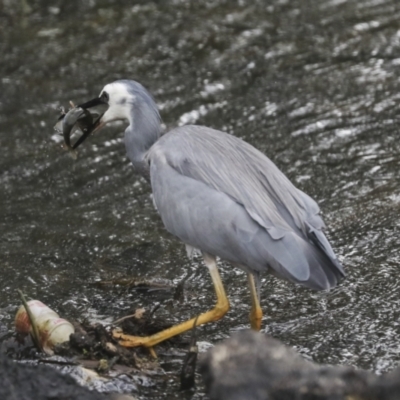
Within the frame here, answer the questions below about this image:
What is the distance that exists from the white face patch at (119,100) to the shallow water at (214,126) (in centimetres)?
111

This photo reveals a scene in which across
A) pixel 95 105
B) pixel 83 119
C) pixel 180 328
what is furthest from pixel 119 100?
pixel 180 328

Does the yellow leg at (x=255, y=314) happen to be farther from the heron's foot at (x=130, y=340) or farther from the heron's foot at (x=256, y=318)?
the heron's foot at (x=130, y=340)

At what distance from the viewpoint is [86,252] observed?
6.79 meters

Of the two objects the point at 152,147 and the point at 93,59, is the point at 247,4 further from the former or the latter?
the point at 152,147

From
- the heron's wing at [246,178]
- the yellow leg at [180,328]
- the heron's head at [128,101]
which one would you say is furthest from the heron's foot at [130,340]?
the heron's head at [128,101]

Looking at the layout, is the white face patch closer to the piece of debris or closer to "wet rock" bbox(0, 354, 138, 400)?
the piece of debris

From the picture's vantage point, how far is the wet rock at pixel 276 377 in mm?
3639

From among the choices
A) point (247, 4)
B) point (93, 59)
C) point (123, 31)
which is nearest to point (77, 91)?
point (93, 59)

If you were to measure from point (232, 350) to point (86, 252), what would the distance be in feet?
9.76

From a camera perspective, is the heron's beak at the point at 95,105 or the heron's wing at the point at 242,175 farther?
the heron's beak at the point at 95,105

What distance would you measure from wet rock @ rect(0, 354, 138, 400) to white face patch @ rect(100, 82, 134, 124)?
7.31 ft

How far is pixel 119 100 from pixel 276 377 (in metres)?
2.73

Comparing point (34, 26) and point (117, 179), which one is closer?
point (117, 179)

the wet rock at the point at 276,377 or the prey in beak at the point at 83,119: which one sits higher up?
the prey in beak at the point at 83,119
